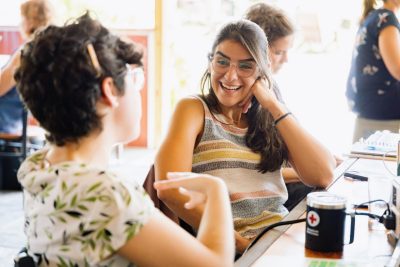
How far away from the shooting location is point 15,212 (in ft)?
12.2

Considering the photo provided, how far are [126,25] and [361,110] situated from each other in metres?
3.30

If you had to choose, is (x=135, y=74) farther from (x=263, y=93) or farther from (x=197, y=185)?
(x=263, y=93)

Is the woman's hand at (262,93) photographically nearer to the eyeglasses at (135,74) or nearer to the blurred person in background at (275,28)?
the blurred person in background at (275,28)

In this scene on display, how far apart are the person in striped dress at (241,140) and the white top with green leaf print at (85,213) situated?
610 millimetres

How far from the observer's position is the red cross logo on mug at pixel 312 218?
4.05ft

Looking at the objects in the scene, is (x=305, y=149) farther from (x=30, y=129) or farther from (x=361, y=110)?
(x=30, y=129)

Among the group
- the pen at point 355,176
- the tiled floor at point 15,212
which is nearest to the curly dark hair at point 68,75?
the pen at point 355,176

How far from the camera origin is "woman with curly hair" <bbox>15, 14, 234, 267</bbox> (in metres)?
0.96

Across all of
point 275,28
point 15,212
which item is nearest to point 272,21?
point 275,28

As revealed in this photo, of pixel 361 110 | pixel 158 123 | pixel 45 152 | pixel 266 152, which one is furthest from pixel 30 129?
pixel 45 152

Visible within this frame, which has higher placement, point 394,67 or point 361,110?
point 394,67

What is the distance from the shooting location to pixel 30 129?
430cm

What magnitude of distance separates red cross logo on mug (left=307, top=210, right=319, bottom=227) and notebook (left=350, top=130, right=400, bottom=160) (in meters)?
1.00

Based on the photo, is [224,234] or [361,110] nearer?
[224,234]
